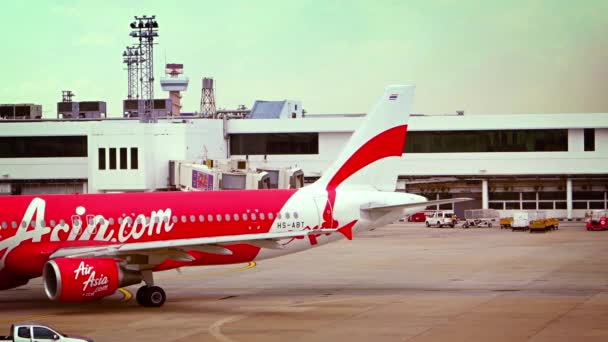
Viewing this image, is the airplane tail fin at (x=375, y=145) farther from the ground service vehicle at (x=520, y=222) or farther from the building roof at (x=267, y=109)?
the building roof at (x=267, y=109)

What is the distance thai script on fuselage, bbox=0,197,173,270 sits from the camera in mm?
37438

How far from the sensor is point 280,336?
30156 millimetres

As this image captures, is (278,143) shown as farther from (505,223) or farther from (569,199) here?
(569,199)

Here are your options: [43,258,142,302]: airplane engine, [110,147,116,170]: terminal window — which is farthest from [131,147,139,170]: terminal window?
[43,258,142,302]: airplane engine

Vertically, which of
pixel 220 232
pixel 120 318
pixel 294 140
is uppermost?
pixel 294 140

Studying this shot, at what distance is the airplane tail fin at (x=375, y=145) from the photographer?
143 ft

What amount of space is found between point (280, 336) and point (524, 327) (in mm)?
7331

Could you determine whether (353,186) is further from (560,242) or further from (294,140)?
(294,140)

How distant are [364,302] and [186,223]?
7458 mm

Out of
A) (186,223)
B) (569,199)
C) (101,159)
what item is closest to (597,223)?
(569,199)

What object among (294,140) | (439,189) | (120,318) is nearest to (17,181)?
(294,140)

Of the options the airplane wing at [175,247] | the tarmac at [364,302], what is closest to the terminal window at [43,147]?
the tarmac at [364,302]

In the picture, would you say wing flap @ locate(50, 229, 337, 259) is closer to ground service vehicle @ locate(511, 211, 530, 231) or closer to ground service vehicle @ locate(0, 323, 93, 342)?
ground service vehicle @ locate(0, 323, 93, 342)

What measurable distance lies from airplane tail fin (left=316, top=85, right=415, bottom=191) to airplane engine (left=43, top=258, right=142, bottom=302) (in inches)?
443
